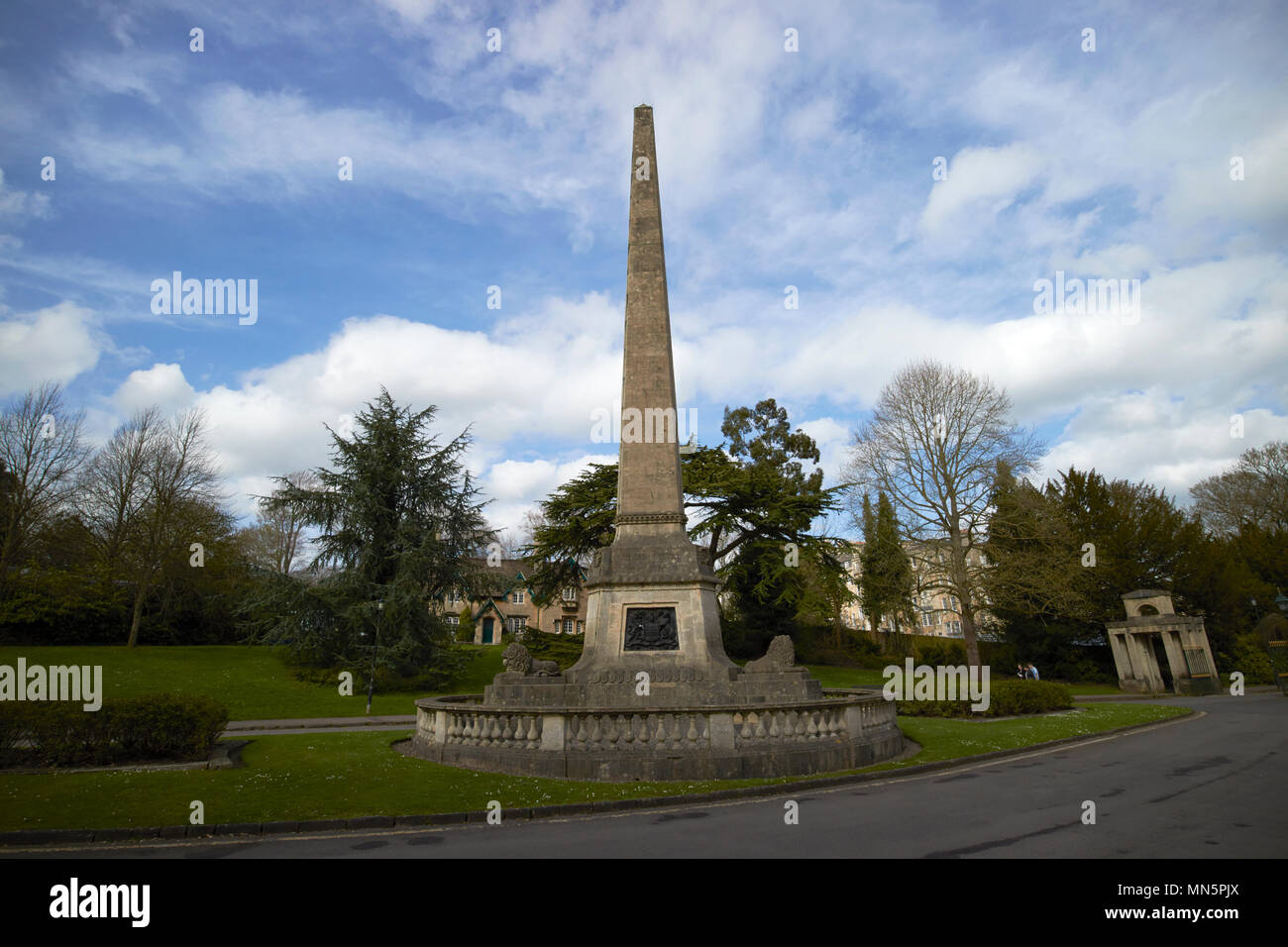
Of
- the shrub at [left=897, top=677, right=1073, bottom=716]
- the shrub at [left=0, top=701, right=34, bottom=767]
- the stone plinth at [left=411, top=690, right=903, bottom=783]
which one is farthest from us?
the shrub at [left=897, top=677, right=1073, bottom=716]

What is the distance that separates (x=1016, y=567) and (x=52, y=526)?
46.6m

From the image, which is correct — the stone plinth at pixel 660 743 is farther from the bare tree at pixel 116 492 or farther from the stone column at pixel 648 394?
the bare tree at pixel 116 492

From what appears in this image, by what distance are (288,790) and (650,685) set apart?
689 cm

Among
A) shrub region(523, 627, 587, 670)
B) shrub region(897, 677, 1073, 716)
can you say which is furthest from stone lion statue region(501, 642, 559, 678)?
shrub region(523, 627, 587, 670)

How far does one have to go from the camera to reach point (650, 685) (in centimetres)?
1473

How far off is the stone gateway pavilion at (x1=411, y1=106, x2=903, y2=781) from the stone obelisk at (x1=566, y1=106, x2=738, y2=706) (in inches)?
1.2

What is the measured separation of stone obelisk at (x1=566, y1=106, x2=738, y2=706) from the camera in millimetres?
14867

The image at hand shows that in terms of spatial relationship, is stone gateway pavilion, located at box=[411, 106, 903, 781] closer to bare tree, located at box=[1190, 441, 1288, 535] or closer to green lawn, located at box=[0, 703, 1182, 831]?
green lawn, located at box=[0, 703, 1182, 831]

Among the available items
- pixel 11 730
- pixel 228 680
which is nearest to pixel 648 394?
pixel 11 730

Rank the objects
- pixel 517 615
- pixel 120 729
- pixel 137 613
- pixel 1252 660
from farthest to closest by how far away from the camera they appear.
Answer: pixel 517 615 → pixel 1252 660 → pixel 137 613 → pixel 120 729

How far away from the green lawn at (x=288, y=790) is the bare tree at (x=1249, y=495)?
55.8 m

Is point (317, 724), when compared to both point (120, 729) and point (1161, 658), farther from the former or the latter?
point (1161, 658)
